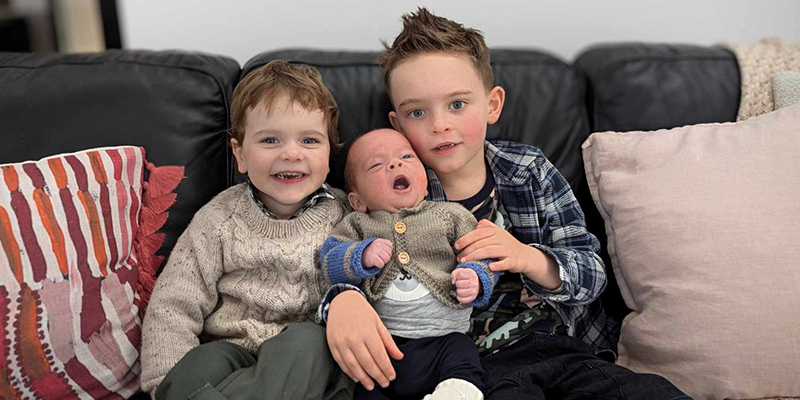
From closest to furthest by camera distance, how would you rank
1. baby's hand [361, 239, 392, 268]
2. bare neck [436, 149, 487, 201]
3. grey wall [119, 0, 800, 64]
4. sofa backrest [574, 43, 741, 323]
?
baby's hand [361, 239, 392, 268], bare neck [436, 149, 487, 201], sofa backrest [574, 43, 741, 323], grey wall [119, 0, 800, 64]

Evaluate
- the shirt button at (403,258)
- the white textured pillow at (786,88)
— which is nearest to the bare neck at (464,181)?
the shirt button at (403,258)

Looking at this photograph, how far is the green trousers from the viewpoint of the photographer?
3.57 ft

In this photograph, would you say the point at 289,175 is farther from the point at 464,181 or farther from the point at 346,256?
the point at 464,181

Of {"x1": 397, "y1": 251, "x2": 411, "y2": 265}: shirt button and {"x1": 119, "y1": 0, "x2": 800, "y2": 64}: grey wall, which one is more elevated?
{"x1": 119, "y1": 0, "x2": 800, "y2": 64}: grey wall

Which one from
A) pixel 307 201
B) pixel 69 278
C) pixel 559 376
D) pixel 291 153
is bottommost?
pixel 559 376

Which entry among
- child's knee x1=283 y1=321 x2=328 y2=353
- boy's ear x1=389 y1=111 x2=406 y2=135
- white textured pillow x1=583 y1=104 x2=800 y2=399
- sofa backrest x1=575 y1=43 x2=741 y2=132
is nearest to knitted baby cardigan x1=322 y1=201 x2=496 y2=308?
child's knee x1=283 y1=321 x2=328 y2=353

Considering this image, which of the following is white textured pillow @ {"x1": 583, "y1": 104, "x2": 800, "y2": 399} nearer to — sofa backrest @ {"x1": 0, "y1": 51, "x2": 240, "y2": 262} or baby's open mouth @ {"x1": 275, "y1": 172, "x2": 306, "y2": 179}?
baby's open mouth @ {"x1": 275, "y1": 172, "x2": 306, "y2": 179}

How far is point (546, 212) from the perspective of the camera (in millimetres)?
1420

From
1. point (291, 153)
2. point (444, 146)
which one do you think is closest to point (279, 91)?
point (291, 153)

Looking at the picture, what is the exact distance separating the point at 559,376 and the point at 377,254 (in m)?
0.41

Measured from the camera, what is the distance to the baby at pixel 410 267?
3.87 feet

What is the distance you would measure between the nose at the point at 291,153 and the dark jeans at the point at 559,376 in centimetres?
54

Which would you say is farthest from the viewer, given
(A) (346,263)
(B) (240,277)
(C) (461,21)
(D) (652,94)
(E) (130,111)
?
(C) (461,21)

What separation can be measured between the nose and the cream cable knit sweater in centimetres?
13
